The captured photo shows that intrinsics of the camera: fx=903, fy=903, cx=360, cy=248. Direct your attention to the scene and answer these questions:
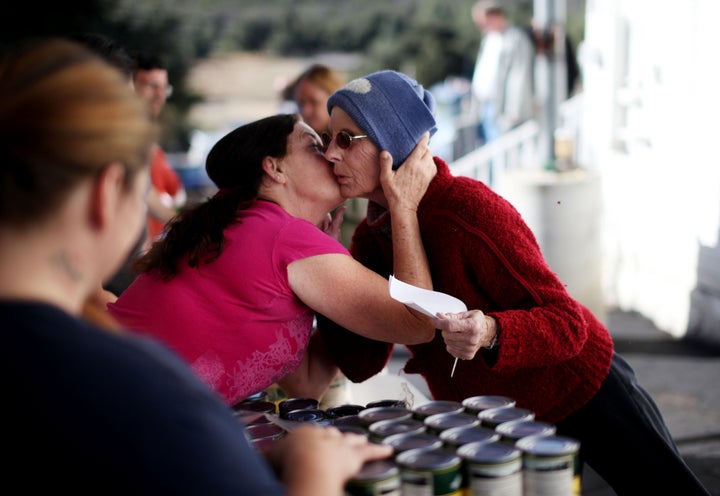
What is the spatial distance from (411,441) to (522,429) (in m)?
0.24

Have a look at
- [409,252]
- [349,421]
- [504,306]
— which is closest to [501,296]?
[504,306]

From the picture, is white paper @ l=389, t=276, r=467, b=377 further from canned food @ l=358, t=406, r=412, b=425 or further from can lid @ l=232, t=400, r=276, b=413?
can lid @ l=232, t=400, r=276, b=413

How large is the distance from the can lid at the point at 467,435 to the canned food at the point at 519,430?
0.06ft

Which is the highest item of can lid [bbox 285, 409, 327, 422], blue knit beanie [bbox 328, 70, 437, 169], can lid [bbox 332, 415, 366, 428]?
blue knit beanie [bbox 328, 70, 437, 169]

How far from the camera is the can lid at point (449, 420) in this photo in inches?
76.3

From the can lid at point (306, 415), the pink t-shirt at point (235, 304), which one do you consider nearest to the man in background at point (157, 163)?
the pink t-shirt at point (235, 304)

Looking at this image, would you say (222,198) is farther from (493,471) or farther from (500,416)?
(493,471)

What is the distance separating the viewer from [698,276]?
6672mm

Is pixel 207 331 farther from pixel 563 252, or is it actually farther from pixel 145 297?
pixel 563 252

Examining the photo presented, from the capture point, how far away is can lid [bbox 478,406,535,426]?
194cm

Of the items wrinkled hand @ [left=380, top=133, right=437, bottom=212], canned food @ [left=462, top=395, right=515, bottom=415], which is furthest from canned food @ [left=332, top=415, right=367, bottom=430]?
wrinkled hand @ [left=380, top=133, right=437, bottom=212]

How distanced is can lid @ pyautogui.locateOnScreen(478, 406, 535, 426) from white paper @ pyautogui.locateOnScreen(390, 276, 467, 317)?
28cm

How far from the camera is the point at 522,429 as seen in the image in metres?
1.87

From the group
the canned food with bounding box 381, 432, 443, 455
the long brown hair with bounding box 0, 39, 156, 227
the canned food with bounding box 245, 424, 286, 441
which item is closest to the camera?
the long brown hair with bounding box 0, 39, 156, 227
